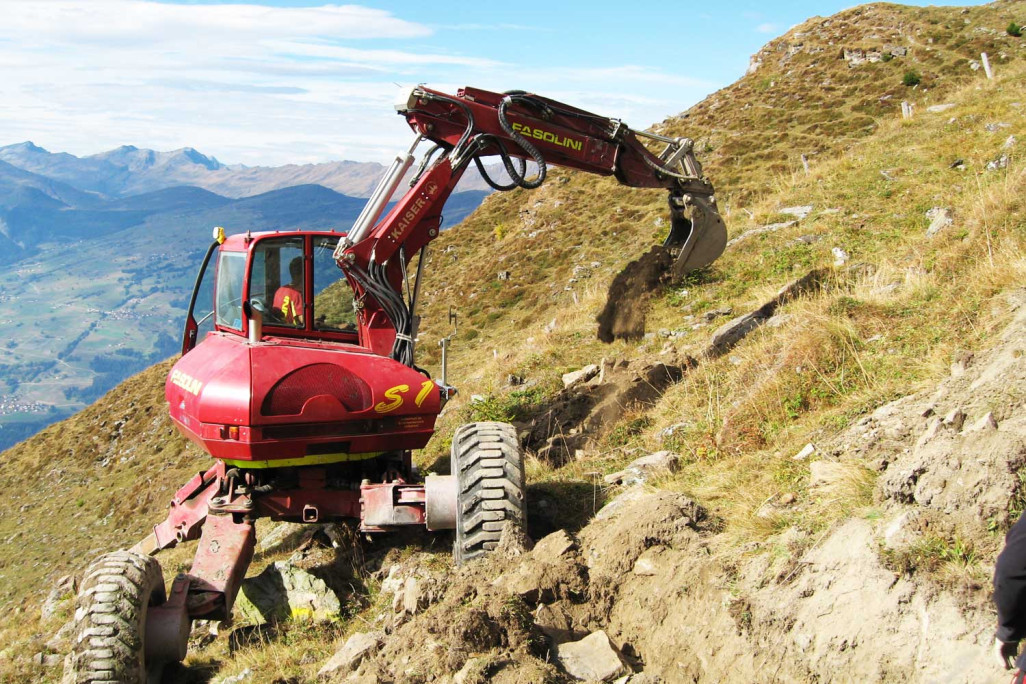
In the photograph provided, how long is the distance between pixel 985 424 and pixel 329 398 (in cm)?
487

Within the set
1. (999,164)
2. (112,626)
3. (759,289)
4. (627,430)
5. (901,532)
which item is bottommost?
(112,626)

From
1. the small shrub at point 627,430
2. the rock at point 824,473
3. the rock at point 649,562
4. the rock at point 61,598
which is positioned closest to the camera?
the rock at point 824,473

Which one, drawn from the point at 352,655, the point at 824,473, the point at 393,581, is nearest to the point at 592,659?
the point at 352,655

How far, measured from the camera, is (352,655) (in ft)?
17.1

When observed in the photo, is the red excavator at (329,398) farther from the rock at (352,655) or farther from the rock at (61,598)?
Result: the rock at (61,598)

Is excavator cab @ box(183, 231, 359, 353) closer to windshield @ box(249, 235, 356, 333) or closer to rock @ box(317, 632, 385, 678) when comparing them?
windshield @ box(249, 235, 356, 333)

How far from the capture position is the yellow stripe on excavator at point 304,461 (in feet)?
22.6

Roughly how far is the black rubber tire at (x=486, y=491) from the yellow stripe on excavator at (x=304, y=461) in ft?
3.20

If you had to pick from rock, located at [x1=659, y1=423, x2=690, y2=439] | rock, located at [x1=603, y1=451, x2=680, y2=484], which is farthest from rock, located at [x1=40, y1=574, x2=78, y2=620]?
rock, located at [x1=659, y1=423, x2=690, y2=439]

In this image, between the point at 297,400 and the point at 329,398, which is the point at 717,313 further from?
the point at 297,400

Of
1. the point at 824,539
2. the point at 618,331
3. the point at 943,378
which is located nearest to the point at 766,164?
the point at 618,331

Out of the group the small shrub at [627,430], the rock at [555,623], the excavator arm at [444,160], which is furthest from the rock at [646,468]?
the excavator arm at [444,160]

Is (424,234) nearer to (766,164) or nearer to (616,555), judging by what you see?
(616,555)

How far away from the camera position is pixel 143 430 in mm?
25594
